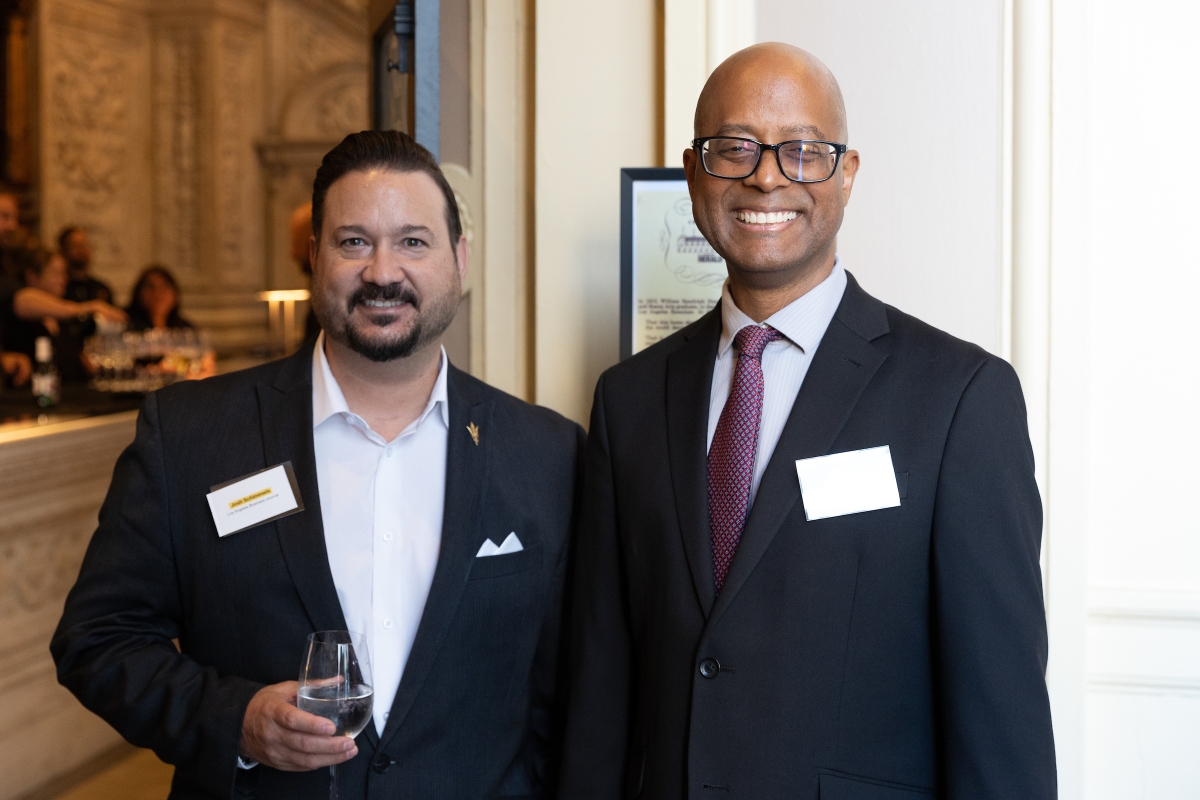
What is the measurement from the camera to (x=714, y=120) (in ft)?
5.18

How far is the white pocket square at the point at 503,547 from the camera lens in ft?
6.18

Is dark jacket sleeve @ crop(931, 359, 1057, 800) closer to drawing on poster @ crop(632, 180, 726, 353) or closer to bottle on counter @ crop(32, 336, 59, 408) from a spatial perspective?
drawing on poster @ crop(632, 180, 726, 353)

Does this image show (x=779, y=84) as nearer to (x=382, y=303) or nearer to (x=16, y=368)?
(x=382, y=303)

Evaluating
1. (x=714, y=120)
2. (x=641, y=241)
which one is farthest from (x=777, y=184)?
(x=641, y=241)

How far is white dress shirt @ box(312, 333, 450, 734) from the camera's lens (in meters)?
1.81

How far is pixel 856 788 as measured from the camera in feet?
4.81

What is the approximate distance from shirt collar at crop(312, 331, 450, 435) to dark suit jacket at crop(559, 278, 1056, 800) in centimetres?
55

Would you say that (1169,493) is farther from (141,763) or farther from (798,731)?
(141,763)

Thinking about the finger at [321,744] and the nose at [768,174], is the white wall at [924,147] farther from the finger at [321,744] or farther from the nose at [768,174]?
the finger at [321,744]

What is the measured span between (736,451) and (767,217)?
362mm

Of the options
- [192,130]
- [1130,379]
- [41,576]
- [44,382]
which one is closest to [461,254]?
[1130,379]

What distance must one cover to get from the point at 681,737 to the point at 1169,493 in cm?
139

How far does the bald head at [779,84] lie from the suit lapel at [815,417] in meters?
0.29

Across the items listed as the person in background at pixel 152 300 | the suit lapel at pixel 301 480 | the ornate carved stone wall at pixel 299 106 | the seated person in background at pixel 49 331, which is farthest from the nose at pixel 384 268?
the ornate carved stone wall at pixel 299 106
